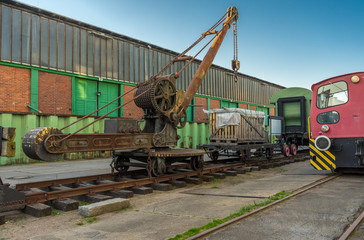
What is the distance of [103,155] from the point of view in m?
16.2

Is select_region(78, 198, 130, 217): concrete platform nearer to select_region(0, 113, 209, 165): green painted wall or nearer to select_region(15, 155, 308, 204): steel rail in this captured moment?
select_region(15, 155, 308, 204): steel rail

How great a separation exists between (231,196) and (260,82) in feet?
99.3

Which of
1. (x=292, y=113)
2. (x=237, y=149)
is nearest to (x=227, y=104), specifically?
(x=292, y=113)

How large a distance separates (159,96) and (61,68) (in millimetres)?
10898

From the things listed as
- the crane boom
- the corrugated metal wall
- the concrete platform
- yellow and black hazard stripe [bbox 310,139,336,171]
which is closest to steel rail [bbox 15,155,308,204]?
the concrete platform

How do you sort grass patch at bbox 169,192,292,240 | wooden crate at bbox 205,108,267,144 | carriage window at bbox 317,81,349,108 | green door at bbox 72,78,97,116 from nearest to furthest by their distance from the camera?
grass patch at bbox 169,192,292,240 < carriage window at bbox 317,81,349,108 < wooden crate at bbox 205,108,267,144 < green door at bbox 72,78,97,116

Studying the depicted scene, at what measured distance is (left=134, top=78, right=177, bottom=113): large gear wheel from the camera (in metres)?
7.72

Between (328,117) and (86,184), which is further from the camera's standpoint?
(328,117)

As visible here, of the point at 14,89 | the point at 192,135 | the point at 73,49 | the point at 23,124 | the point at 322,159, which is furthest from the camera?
the point at 192,135

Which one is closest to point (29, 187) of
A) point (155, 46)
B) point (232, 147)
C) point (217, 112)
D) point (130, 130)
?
point (130, 130)

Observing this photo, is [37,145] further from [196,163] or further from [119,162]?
[196,163]

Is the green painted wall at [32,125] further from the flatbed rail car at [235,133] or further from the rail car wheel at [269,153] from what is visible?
the rail car wheel at [269,153]

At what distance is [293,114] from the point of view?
1571cm

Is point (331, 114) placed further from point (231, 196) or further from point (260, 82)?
point (260, 82)
